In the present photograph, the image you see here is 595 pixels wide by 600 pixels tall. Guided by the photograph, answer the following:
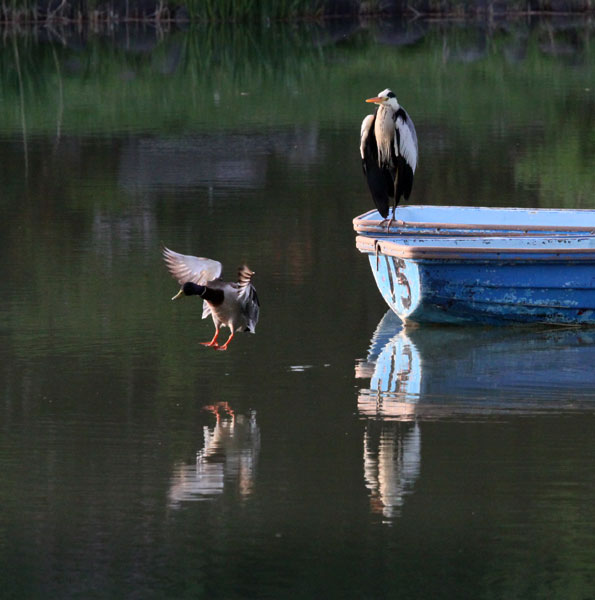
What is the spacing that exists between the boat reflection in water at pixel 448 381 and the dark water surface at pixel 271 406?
2 centimetres

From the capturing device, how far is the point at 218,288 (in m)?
9.89

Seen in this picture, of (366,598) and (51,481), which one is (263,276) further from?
(366,598)

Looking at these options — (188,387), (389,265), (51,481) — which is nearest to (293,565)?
(51,481)

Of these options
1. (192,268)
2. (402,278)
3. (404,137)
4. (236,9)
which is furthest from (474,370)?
(236,9)

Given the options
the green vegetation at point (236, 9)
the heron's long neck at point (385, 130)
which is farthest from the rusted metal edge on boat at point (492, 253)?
the green vegetation at point (236, 9)

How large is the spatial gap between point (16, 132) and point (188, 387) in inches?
603

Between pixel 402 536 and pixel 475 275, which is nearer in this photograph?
pixel 402 536

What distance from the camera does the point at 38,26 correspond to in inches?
1817

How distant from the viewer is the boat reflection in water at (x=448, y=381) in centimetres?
852

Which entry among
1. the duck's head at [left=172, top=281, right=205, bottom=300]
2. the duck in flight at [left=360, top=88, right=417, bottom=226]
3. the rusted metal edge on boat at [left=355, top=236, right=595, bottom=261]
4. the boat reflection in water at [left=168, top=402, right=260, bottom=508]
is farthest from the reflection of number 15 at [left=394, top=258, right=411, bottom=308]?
the boat reflection in water at [left=168, top=402, right=260, bottom=508]

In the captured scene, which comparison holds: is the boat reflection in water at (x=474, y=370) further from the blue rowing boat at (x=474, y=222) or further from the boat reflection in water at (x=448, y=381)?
the blue rowing boat at (x=474, y=222)

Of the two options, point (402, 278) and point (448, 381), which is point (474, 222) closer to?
point (402, 278)

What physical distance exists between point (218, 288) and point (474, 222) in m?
3.54

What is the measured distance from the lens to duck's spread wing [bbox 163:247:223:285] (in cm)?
990
